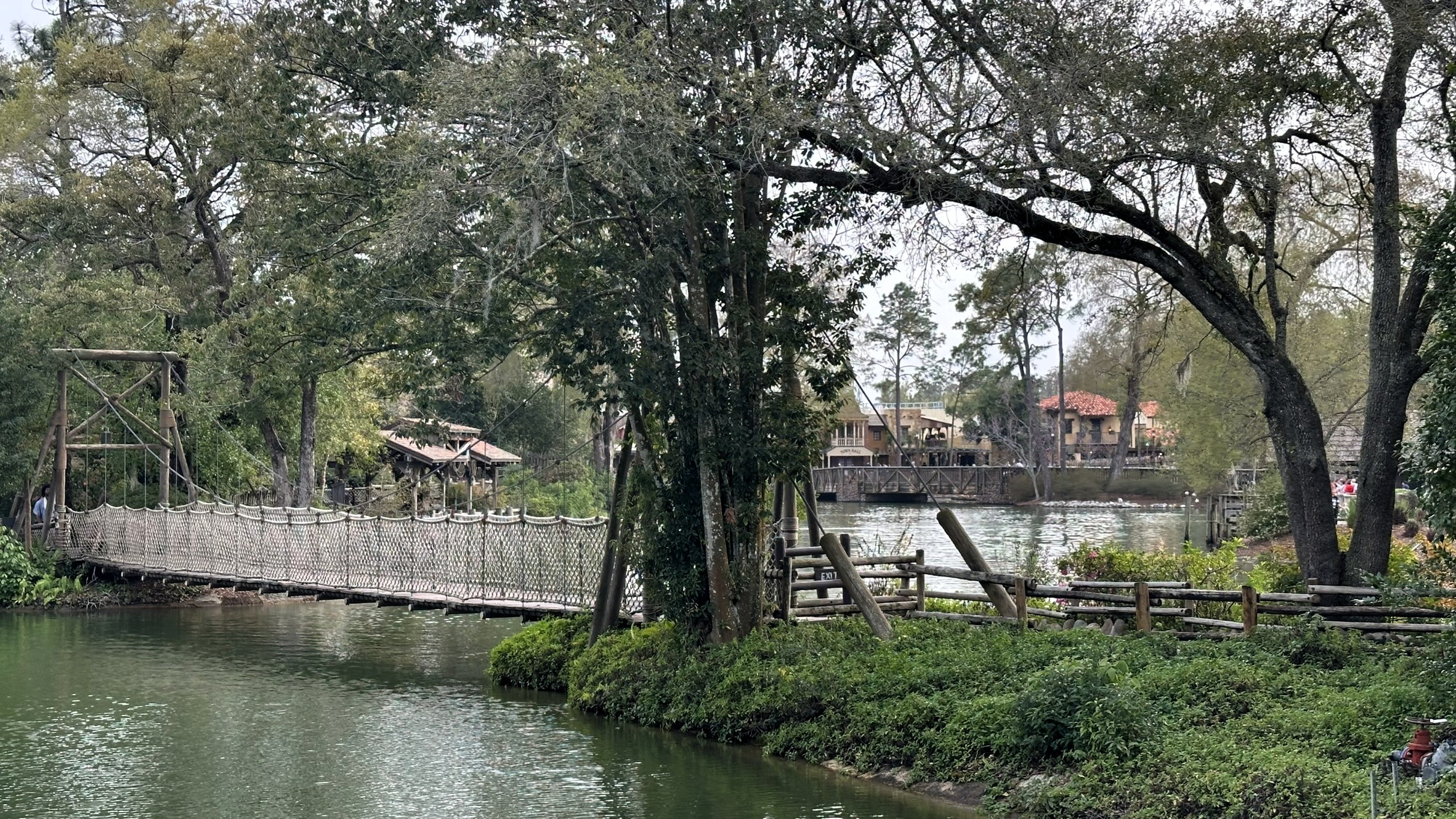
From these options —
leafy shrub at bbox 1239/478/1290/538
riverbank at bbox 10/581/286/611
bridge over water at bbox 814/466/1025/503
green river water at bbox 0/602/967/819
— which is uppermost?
bridge over water at bbox 814/466/1025/503

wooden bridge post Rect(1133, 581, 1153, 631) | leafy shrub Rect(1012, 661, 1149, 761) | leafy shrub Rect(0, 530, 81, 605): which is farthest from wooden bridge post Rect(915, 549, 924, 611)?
leafy shrub Rect(0, 530, 81, 605)

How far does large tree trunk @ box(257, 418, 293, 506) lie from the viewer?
29297 mm

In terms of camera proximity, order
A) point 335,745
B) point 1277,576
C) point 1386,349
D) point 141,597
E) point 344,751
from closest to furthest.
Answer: point 344,751 < point 335,745 < point 1386,349 < point 1277,576 < point 141,597

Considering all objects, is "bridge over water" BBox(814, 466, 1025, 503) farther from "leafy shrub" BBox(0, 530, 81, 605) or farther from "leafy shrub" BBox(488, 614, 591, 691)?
"leafy shrub" BBox(488, 614, 591, 691)

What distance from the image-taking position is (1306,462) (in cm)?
1498

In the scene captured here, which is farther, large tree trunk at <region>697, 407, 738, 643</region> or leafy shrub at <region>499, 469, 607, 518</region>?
leafy shrub at <region>499, 469, 607, 518</region>

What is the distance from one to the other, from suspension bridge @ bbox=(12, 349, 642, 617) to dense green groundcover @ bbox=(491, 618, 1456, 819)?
4.99ft

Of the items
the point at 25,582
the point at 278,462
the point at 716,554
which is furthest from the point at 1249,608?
the point at 278,462

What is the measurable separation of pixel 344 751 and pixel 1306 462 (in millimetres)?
10256

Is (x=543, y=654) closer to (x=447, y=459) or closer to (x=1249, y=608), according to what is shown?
(x=1249, y=608)

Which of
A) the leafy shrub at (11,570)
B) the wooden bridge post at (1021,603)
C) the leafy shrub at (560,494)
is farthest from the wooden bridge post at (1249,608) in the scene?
the leafy shrub at (560,494)

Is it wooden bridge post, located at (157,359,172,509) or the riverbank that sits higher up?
wooden bridge post, located at (157,359,172,509)

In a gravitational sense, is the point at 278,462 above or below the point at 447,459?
below

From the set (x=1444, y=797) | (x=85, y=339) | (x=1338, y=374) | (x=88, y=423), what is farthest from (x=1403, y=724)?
(x=1338, y=374)
